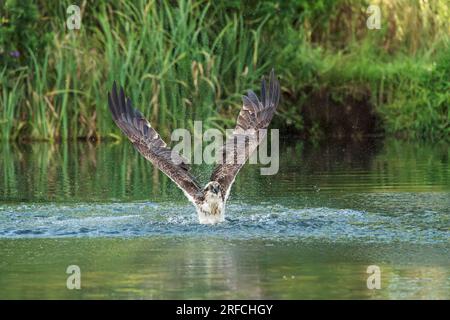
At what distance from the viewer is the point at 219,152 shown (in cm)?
1171

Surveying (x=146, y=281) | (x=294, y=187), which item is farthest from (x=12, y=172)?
(x=146, y=281)

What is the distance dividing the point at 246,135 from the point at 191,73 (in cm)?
733

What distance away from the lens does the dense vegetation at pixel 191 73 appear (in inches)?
751

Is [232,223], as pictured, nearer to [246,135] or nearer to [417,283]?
[246,135]

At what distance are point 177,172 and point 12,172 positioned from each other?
196 inches

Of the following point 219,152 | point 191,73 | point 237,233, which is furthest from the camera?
point 191,73

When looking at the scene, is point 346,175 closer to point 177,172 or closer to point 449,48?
point 177,172

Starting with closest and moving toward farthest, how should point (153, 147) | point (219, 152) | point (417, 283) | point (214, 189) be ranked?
point (417, 283) → point (214, 189) → point (153, 147) → point (219, 152)

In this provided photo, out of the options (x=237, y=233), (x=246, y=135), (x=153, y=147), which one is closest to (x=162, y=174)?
(x=246, y=135)

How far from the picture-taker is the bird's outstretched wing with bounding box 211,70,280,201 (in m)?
11.3

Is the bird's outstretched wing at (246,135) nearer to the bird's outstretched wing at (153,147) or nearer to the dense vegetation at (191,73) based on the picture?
the bird's outstretched wing at (153,147)

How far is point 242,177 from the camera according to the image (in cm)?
1515

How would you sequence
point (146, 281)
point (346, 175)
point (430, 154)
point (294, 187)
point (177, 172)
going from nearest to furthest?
point (146, 281)
point (177, 172)
point (294, 187)
point (346, 175)
point (430, 154)

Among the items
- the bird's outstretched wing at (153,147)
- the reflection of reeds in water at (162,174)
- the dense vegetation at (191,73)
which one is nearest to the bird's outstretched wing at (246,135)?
the bird's outstretched wing at (153,147)
